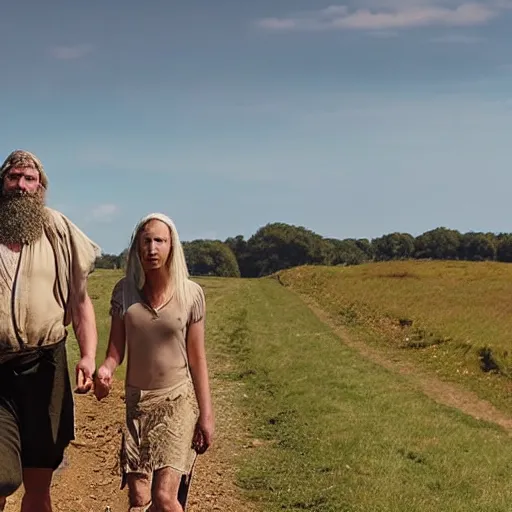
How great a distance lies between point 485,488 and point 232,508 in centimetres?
306

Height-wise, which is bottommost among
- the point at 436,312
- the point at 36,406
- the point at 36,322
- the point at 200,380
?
the point at 436,312

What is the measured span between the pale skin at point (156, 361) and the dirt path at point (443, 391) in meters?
10.5

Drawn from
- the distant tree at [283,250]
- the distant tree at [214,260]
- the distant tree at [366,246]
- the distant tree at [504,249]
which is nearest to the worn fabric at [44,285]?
the distant tree at [214,260]

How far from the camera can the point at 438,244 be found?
364ft

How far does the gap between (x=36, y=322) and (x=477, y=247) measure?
10884 cm

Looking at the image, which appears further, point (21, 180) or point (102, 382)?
point (21, 180)

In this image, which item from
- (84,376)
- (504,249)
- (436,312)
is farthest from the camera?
(504,249)

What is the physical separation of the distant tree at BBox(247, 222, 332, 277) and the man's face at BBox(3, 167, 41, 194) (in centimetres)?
11573

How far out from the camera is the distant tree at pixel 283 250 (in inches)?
4897

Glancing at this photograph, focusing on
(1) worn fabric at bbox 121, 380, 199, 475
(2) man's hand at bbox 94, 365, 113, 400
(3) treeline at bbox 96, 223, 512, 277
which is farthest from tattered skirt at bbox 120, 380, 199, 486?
(3) treeline at bbox 96, 223, 512, 277

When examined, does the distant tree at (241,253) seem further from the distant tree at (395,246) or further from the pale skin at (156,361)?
the pale skin at (156,361)

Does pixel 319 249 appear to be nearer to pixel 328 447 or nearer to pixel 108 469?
pixel 328 447

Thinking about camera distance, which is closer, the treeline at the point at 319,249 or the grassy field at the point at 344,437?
the grassy field at the point at 344,437

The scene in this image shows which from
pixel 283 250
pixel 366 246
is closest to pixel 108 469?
pixel 283 250
